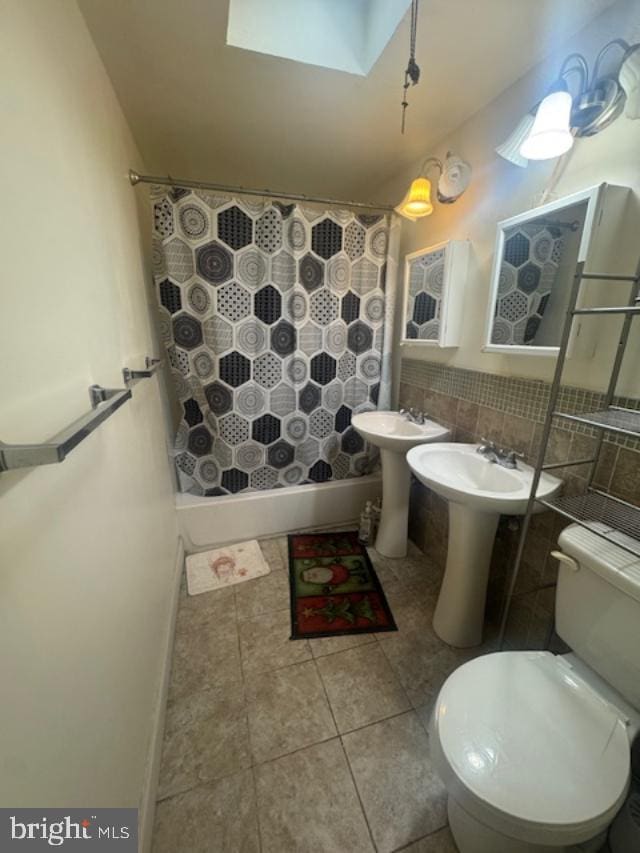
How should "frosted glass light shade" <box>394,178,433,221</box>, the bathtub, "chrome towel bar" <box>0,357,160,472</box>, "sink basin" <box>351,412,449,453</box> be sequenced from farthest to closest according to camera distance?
1. the bathtub
2. "sink basin" <box>351,412,449,453</box>
3. "frosted glass light shade" <box>394,178,433,221</box>
4. "chrome towel bar" <box>0,357,160,472</box>

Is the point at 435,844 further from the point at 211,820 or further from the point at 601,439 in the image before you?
the point at 601,439

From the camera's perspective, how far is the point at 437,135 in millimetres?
1596

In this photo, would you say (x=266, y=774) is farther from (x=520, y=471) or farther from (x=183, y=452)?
(x=183, y=452)

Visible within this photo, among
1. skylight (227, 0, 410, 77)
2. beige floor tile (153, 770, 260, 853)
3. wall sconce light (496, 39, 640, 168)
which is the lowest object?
beige floor tile (153, 770, 260, 853)

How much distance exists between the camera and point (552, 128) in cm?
98

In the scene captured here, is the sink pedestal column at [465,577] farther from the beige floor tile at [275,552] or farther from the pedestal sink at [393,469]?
the beige floor tile at [275,552]

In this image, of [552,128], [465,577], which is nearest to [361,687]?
[465,577]

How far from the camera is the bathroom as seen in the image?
0.64 metres

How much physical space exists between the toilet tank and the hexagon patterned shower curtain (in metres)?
1.42

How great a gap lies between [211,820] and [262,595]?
32.5 inches

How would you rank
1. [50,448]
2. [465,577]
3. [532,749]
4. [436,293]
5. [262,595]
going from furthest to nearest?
[262,595]
[436,293]
[465,577]
[532,749]
[50,448]

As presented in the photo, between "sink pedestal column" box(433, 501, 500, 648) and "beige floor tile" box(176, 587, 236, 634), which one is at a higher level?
"sink pedestal column" box(433, 501, 500, 648)

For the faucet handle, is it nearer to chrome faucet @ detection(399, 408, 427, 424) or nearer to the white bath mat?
chrome faucet @ detection(399, 408, 427, 424)

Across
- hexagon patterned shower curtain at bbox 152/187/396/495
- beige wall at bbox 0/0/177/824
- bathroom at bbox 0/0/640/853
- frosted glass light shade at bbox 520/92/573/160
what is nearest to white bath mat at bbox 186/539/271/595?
bathroom at bbox 0/0/640/853
